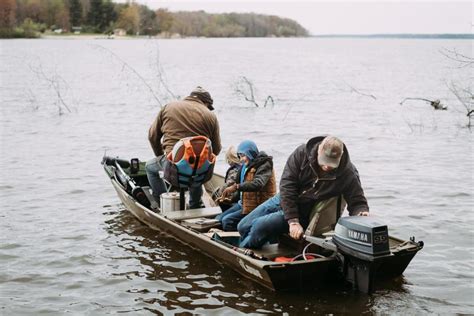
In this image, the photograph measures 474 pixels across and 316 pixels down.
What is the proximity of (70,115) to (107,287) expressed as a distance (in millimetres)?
18341

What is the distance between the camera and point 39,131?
20.7 meters

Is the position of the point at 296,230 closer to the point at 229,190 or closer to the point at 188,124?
the point at 229,190

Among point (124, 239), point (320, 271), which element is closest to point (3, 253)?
point (124, 239)

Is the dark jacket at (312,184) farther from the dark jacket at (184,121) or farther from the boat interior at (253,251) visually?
the dark jacket at (184,121)

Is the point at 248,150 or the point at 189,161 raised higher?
the point at 248,150

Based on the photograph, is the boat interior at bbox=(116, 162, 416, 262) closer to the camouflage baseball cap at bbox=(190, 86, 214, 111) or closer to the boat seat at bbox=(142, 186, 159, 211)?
the boat seat at bbox=(142, 186, 159, 211)

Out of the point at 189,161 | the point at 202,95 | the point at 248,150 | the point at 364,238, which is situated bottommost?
the point at 364,238

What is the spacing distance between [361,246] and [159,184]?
4.39 meters

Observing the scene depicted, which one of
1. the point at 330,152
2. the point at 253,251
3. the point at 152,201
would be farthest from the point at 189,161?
the point at 330,152

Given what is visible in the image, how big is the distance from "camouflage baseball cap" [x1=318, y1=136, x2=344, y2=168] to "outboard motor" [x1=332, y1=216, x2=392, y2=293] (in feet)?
1.99

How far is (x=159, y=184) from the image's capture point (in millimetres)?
9961

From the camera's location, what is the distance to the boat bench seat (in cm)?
882

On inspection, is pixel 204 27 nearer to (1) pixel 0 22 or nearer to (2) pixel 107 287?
(1) pixel 0 22

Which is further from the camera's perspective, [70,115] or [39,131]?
[70,115]
